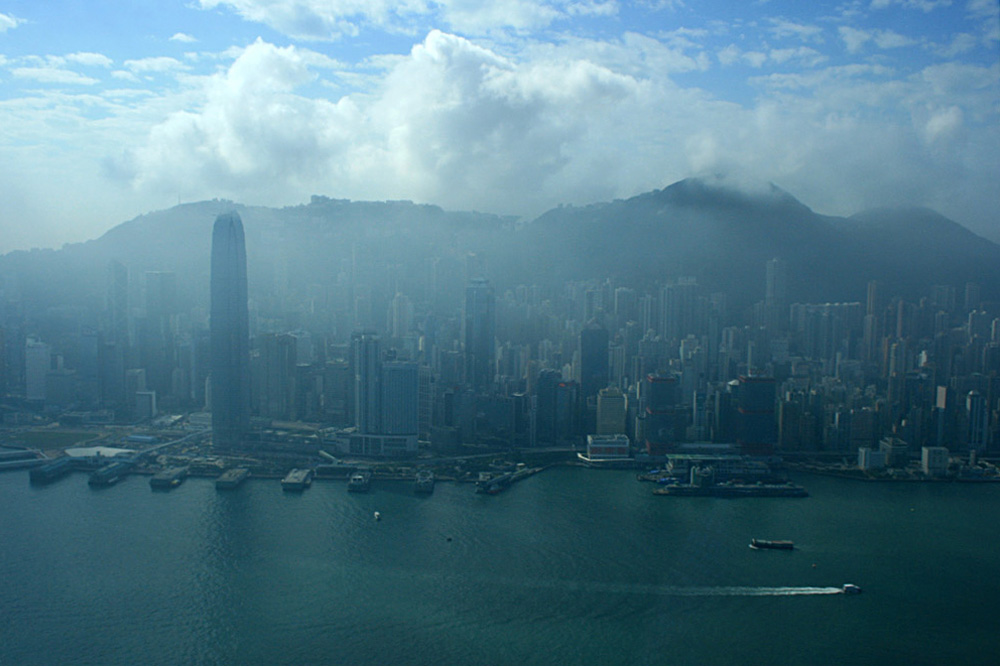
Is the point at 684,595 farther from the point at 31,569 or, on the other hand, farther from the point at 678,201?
the point at 678,201

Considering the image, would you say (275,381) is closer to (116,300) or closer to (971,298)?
(116,300)

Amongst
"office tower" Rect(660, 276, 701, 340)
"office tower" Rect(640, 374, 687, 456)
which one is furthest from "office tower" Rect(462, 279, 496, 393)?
"office tower" Rect(660, 276, 701, 340)

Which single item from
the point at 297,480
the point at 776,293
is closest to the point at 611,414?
the point at 297,480

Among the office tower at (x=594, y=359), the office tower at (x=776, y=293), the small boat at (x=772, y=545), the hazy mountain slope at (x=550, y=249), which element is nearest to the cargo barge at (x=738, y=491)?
the small boat at (x=772, y=545)

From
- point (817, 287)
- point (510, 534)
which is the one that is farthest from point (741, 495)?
point (817, 287)

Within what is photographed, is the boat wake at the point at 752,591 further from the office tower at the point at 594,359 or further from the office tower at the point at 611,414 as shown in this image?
the office tower at the point at 594,359

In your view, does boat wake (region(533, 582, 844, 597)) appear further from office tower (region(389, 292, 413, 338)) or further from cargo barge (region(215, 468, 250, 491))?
office tower (region(389, 292, 413, 338))
